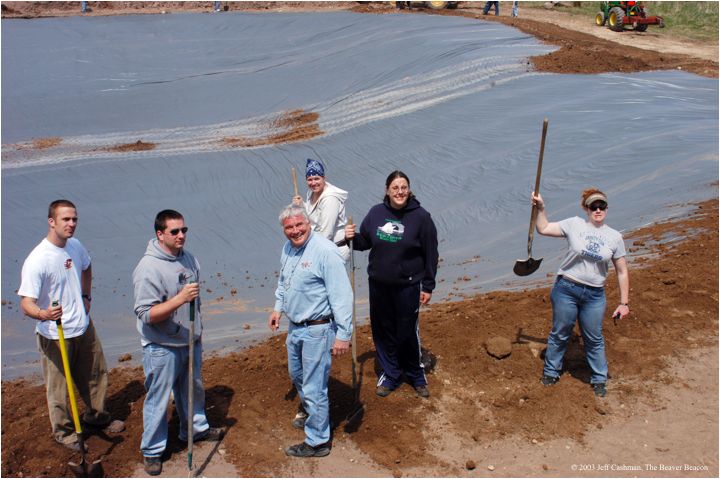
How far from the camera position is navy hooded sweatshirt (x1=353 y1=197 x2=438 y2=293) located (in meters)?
4.71

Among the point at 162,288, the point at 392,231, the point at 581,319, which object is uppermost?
the point at 392,231

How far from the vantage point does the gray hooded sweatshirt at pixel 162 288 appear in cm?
399

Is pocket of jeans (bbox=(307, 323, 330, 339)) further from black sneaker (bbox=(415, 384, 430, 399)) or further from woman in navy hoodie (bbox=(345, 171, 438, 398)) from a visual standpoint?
black sneaker (bbox=(415, 384, 430, 399))

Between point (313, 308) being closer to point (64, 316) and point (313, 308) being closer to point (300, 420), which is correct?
point (300, 420)

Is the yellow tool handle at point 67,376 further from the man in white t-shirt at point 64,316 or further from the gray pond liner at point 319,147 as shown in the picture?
the gray pond liner at point 319,147

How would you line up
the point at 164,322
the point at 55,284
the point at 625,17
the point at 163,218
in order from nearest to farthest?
the point at 163,218 < the point at 164,322 < the point at 55,284 < the point at 625,17

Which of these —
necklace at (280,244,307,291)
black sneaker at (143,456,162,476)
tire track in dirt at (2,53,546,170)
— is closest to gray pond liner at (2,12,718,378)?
tire track in dirt at (2,53,546,170)

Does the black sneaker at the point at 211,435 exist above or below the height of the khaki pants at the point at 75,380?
below

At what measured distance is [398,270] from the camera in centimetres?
475

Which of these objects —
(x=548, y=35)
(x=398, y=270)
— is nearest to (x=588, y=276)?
(x=398, y=270)

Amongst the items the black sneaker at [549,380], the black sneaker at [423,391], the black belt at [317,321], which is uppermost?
the black belt at [317,321]

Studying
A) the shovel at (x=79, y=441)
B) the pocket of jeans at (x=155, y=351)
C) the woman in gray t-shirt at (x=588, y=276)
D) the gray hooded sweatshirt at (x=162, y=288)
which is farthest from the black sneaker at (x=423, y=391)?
the shovel at (x=79, y=441)

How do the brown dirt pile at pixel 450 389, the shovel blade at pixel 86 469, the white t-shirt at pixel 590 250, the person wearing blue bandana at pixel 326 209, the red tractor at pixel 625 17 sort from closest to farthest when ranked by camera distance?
the shovel blade at pixel 86 469
the brown dirt pile at pixel 450 389
the white t-shirt at pixel 590 250
the person wearing blue bandana at pixel 326 209
the red tractor at pixel 625 17

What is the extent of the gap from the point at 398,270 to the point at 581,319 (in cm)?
137
